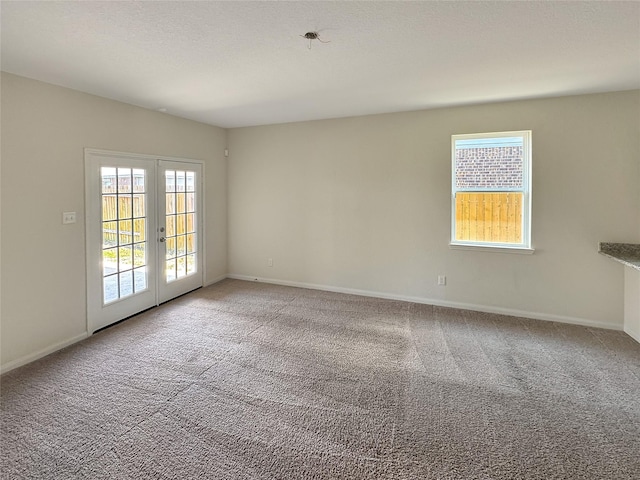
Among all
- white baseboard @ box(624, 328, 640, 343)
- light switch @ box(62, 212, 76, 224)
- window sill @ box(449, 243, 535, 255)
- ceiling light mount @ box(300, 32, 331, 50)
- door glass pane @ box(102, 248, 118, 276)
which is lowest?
white baseboard @ box(624, 328, 640, 343)

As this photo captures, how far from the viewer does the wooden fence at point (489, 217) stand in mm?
4094

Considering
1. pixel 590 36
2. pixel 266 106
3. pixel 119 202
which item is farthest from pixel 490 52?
pixel 119 202

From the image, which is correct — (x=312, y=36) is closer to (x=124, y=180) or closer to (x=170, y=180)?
(x=124, y=180)

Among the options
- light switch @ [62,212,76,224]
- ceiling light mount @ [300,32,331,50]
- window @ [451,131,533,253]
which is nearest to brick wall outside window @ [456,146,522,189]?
window @ [451,131,533,253]

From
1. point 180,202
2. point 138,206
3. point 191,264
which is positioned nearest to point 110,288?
point 138,206

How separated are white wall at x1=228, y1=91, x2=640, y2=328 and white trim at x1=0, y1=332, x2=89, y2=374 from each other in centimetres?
271

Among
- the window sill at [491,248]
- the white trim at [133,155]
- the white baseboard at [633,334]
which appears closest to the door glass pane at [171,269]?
the white trim at [133,155]

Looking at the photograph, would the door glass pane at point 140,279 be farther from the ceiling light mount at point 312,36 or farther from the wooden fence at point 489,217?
the wooden fence at point 489,217

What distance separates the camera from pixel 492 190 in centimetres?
414

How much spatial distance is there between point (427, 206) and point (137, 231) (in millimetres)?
3754

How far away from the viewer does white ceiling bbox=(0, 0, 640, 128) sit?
1959 mm

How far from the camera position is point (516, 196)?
4062 mm

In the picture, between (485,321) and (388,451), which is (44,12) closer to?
(388,451)

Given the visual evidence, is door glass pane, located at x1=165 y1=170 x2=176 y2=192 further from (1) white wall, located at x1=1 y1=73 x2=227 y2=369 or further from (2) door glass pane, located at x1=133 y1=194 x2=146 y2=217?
(1) white wall, located at x1=1 y1=73 x2=227 y2=369
